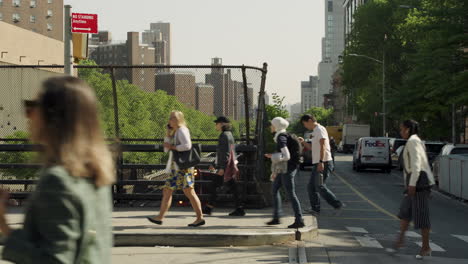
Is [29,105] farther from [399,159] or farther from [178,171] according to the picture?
[178,171]

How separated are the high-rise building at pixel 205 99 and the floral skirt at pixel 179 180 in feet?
11.2

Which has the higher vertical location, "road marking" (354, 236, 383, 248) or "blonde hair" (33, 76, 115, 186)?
"blonde hair" (33, 76, 115, 186)

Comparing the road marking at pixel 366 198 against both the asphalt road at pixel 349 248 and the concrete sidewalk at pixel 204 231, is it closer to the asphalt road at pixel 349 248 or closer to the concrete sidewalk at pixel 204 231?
the asphalt road at pixel 349 248

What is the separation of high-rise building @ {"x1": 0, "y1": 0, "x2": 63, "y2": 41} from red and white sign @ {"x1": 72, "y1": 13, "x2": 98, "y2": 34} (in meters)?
101

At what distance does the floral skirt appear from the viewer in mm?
9961

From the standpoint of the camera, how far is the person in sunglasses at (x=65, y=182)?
2.61 meters

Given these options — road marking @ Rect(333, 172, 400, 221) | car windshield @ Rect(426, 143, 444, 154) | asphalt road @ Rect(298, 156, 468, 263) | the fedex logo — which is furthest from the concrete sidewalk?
the fedex logo

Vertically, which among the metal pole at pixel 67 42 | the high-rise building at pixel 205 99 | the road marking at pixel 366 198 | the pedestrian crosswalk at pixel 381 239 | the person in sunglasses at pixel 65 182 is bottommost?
the road marking at pixel 366 198

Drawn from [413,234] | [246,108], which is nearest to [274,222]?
[413,234]

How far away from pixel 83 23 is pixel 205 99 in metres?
4.02

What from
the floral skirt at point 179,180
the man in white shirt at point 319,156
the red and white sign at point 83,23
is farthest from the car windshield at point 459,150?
the red and white sign at point 83,23

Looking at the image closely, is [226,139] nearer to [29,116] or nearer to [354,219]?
[354,219]

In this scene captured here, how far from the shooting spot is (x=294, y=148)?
10.7 m

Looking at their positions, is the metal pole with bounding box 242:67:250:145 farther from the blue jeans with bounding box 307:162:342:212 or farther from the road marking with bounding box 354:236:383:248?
the road marking with bounding box 354:236:383:248
